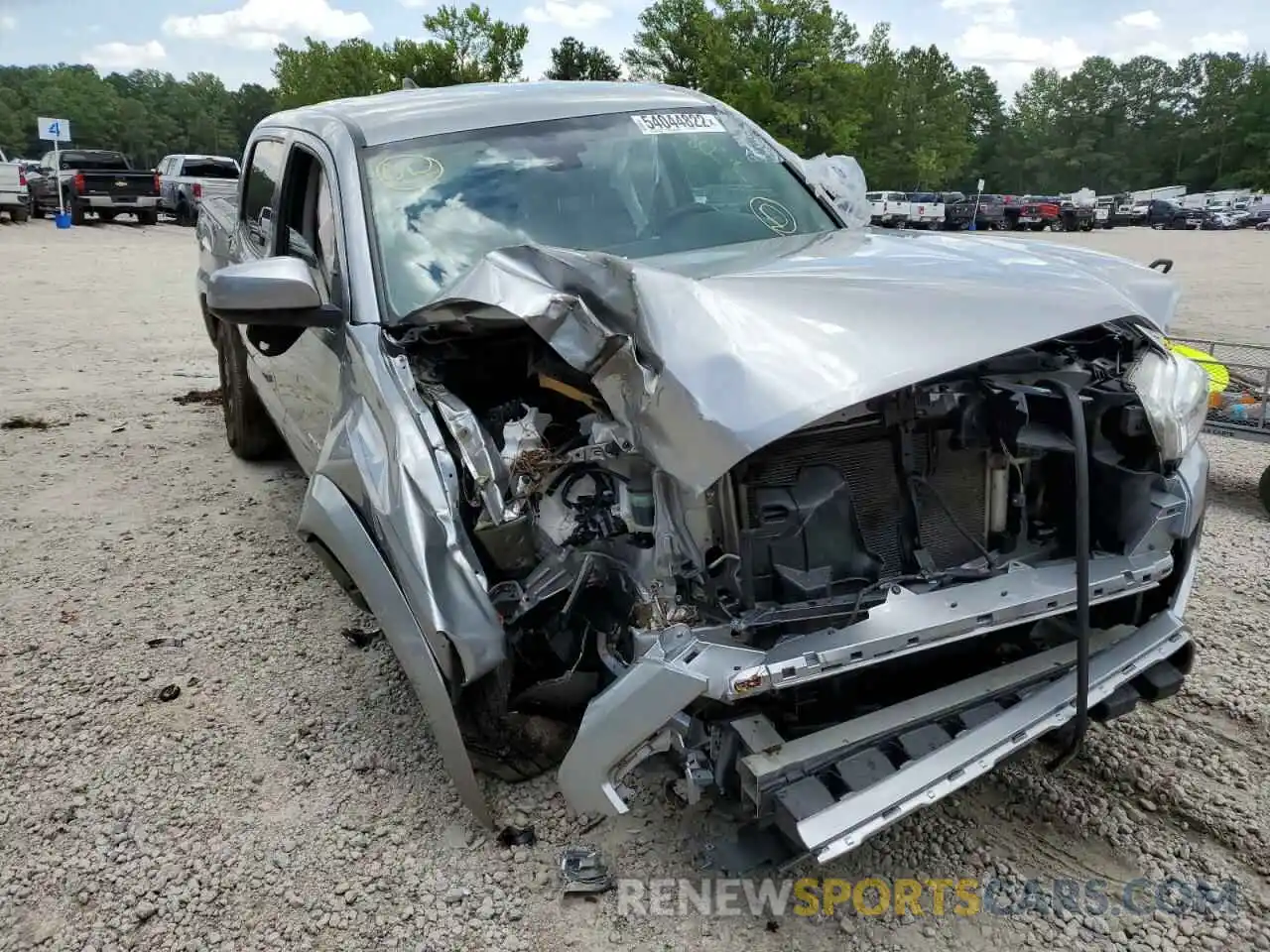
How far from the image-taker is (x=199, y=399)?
7.63 meters

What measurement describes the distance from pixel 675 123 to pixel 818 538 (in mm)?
2215

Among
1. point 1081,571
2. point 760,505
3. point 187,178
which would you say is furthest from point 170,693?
point 187,178

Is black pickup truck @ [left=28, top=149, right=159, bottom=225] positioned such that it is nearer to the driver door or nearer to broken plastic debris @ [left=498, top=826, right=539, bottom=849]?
the driver door

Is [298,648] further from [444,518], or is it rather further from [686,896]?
[686,896]

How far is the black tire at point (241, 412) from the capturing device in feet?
18.3

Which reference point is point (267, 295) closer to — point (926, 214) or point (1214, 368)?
point (1214, 368)

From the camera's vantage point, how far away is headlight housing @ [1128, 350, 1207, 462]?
8.33 feet

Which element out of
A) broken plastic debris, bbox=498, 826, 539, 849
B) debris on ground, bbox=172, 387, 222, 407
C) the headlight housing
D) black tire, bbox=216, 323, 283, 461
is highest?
the headlight housing

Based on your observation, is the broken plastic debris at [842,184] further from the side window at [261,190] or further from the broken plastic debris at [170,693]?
the broken plastic debris at [170,693]

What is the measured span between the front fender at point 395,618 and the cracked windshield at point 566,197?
0.69 meters

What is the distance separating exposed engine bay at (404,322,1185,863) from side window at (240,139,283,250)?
2.01 m

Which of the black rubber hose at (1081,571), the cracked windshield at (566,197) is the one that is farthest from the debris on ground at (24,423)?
the black rubber hose at (1081,571)

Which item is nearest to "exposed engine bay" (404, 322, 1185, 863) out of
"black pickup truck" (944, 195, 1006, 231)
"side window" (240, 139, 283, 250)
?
"side window" (240, 139, 283, 250)

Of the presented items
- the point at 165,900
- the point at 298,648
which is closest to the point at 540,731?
the point at 165,900
